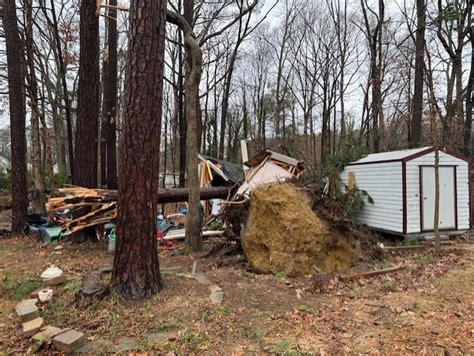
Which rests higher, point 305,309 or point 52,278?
point 52,278

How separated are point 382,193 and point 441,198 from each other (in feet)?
4.76

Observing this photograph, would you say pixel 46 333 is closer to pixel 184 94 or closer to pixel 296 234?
pixel 296 234

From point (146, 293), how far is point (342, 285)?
2.91 metres

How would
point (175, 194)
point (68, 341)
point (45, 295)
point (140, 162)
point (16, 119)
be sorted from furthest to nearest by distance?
1. point (16, 119)
2. point (175, 194)
3. point (140, 162)
4. point (45, 295)
5. point (68, 341)

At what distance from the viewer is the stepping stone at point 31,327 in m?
2.92

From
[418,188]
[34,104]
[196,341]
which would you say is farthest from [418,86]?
[34,104]

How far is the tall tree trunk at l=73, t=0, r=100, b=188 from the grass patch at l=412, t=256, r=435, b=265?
274 inches

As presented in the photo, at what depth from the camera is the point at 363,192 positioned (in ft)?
29.4

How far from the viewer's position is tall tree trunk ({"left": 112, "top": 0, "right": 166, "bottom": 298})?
12.0 ft

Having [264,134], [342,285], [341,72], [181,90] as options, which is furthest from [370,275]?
[264,134]

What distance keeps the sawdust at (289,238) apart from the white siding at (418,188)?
282 centimetres

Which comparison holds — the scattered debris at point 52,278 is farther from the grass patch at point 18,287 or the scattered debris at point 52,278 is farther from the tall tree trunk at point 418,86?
the tall tree trunk at point 418,86

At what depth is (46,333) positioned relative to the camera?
2871 millimetres

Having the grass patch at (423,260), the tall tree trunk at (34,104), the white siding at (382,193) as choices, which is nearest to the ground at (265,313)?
the grass patch at (423,260)
